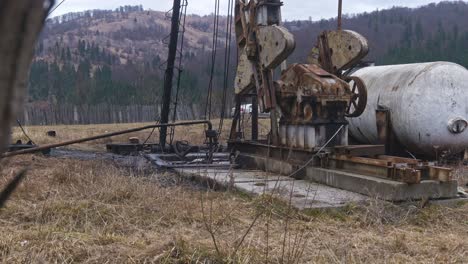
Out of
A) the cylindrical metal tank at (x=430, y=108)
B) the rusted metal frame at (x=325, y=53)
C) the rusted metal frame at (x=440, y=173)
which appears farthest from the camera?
the rusted metal frame at (x=325, y=53)

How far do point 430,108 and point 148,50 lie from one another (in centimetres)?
14280

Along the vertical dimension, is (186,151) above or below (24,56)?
below

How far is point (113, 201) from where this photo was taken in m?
5.76

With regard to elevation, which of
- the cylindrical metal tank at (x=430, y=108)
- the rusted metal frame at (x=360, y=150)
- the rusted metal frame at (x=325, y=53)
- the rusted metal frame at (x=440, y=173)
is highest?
the rusted metal frame at (x=325, y=53)

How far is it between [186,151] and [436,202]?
5791 mm

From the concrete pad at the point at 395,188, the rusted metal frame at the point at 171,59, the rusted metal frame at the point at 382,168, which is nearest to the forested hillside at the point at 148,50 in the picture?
the rusted metal frame at the point at 171,59

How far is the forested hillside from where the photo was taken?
5672 centimetres

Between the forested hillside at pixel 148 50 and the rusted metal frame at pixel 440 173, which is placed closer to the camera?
the rusted metal frame at pixel 440 173

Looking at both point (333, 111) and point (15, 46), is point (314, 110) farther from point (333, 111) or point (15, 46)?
point (15, 46)

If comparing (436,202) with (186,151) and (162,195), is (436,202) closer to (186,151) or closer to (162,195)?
(162,195)

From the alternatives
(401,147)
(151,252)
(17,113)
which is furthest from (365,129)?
(17,113)

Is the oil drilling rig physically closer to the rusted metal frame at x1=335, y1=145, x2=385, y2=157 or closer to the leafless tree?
the rusted metal frame at x1=335, y1=145, x2=385, y2=157

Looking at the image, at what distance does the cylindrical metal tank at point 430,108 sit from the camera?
9844 mm

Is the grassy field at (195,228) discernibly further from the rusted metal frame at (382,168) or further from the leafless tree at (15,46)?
the leafless tree at (15,46)
